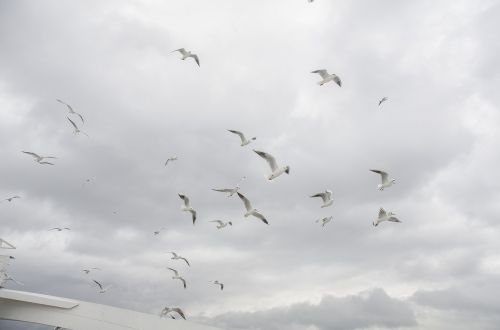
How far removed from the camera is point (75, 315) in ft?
115

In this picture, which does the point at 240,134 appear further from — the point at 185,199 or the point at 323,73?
the point at 323,73

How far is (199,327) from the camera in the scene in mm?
29641

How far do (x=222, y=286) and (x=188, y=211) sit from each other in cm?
1517

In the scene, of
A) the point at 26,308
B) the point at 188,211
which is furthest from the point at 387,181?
the point at 26,308

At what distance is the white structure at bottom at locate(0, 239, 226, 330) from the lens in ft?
103

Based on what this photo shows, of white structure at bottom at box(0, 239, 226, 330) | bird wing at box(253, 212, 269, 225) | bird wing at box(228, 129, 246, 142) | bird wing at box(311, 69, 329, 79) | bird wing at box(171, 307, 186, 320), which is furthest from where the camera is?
bird wing at box(311, 69, 329, 79)

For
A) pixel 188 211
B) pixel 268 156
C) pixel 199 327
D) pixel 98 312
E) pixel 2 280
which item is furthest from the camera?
pixel 2 280

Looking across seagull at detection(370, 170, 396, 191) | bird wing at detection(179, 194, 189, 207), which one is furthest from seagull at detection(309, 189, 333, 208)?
bird wing at detection(179, 194, 189, 207)

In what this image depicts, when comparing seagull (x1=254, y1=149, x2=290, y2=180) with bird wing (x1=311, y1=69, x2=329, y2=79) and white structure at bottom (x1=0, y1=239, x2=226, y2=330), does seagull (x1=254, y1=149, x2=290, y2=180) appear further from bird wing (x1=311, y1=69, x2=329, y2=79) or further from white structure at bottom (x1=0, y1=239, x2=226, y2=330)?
white structure at bottom (x1=0, y1=239, x2=226, y2=330)

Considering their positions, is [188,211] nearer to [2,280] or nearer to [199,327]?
[199,327]

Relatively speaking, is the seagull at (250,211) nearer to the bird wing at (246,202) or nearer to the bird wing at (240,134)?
the bird wing at (246,202)

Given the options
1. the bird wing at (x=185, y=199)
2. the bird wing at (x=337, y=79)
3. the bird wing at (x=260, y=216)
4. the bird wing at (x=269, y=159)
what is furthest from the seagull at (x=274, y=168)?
the bird wing at (x=337, y=79)

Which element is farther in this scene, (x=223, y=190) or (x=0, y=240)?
(x=0, y=240)

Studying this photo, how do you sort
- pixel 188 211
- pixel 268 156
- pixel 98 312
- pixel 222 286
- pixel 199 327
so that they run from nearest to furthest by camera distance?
pixel 199 327, pixel 268 156, pixel 98 312, pixel 188 211, pixel 222 286
